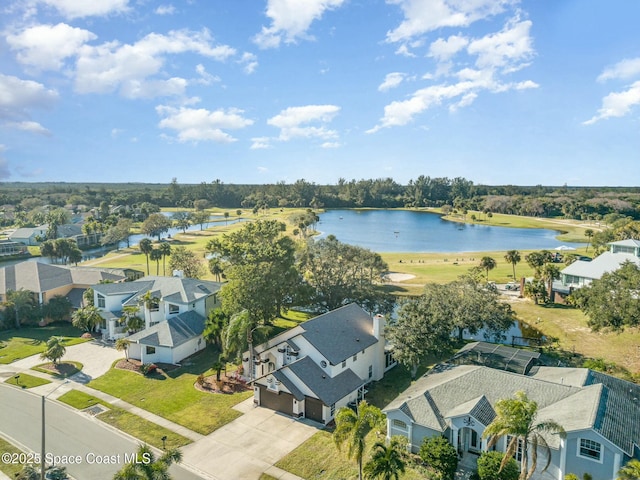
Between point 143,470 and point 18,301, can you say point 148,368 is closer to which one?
point 143,470

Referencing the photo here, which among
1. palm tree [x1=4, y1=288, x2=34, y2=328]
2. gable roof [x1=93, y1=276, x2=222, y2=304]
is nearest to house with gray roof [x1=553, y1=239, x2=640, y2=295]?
gable roof [x1=93, y1=276, x2=222, y2=304]

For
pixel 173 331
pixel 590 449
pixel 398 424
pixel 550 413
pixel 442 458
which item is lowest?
pixel 398 424

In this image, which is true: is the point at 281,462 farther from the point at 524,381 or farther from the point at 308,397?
the point at 524,381

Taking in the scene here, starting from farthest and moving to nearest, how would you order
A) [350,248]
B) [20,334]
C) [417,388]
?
1. [350,248]
2. [20,334]
3. [417,388]

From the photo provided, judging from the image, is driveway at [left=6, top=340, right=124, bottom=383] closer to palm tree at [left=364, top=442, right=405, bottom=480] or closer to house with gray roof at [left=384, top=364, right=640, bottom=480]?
house with gray roof at [left=384, top=364, right=640, bottom=480]

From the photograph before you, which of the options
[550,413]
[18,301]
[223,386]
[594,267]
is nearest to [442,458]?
[550,413]

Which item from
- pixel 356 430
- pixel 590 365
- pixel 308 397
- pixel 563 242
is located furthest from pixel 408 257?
pixel 356 430
